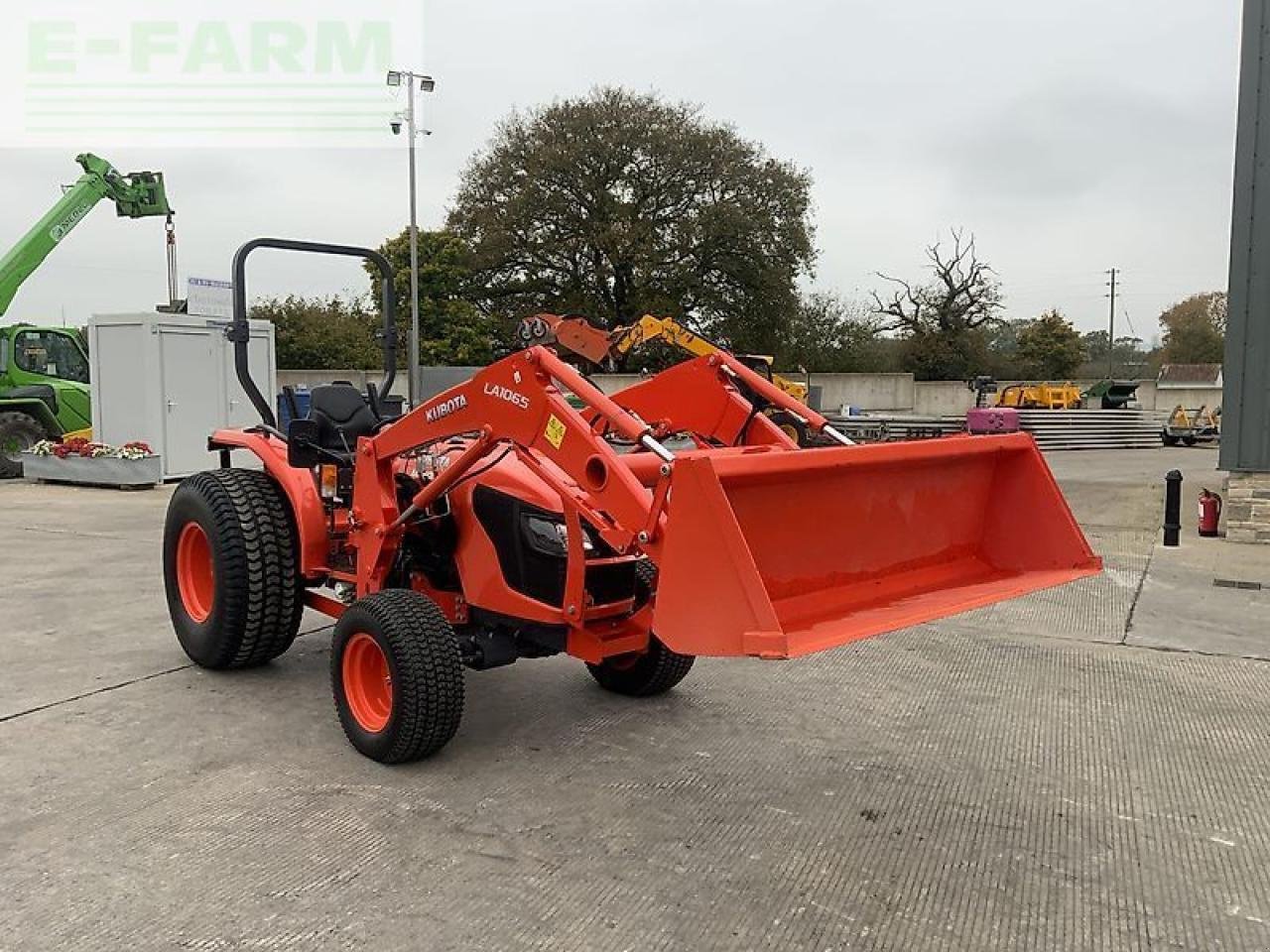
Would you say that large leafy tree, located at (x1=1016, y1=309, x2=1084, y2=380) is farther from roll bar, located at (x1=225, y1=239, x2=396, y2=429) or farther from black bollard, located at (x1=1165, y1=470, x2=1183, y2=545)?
roll bar, located at (x1=225, y1=239, x2=396, y2=429)

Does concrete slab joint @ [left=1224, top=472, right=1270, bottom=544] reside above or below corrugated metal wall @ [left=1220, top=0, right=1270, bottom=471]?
below

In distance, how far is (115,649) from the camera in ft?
18.3

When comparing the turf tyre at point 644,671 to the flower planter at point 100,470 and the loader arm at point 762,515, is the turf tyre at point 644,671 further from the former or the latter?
the flower planter at point 100,470

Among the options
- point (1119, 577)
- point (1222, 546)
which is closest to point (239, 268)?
point (1119, 577)

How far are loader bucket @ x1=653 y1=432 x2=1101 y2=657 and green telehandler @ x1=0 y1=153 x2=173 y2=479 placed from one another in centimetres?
1427

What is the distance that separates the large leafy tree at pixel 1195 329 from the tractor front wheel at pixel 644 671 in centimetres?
6186

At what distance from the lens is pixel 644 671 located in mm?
4812

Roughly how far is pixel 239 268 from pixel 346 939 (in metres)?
3.26

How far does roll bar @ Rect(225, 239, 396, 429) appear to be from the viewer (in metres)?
4.81

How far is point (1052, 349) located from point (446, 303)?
104ft

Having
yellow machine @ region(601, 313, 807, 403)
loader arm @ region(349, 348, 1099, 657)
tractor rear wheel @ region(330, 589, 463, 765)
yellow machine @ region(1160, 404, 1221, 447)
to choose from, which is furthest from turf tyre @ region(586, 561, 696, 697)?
yellow machine @ region(1160, 404, 1221, 447)

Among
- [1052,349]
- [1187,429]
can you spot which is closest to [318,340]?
[1187,429]

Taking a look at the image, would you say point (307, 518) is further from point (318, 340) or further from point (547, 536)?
Answer: point (318, 340)

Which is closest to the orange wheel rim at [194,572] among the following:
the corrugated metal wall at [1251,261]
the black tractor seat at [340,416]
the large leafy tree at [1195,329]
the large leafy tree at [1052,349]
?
the black tractor seat at [340,416]
